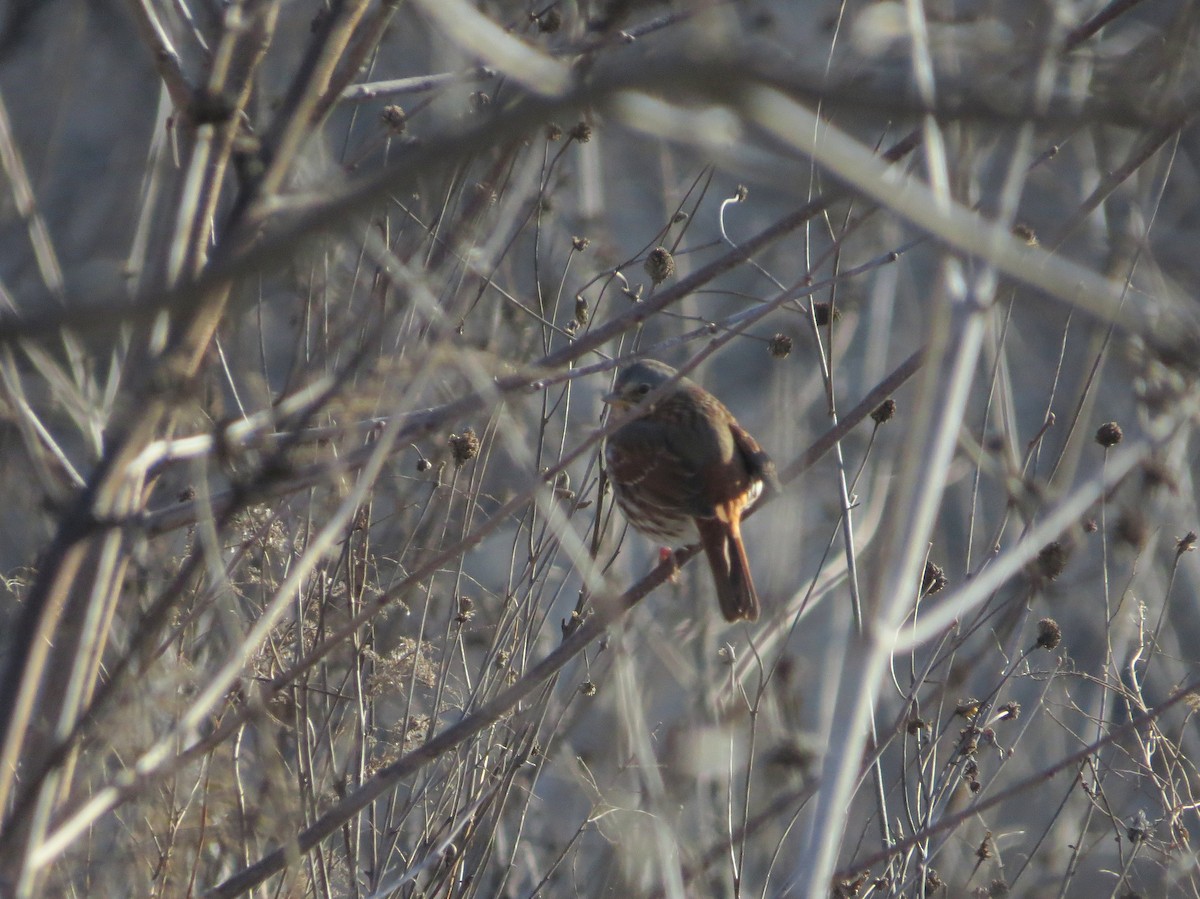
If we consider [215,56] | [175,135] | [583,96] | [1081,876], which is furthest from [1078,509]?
[1081,876]

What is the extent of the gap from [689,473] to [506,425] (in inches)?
107

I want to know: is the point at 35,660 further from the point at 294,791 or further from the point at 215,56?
the point at 294,791

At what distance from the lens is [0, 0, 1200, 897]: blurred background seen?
189 centimetres

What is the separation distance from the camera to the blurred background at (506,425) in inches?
74.5

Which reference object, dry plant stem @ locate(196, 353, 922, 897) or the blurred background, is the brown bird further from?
dry plant stem @ locate(196, 353, 922, 897)

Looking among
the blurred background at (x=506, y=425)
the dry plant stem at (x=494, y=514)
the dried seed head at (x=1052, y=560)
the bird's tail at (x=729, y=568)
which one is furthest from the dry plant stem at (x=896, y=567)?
the bird's tail at (x=729, y=568)

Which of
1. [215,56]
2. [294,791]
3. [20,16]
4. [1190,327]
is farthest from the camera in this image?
[294,791]

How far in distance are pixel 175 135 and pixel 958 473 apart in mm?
3390

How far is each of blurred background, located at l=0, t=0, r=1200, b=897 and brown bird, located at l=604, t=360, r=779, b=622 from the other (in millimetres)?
271

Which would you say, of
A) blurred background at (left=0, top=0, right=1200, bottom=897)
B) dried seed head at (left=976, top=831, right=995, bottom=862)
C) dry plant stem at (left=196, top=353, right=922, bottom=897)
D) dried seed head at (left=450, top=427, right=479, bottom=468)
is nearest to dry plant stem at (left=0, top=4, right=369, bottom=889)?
blurred background at (left=0, top=0, right=1200, bottom=897)

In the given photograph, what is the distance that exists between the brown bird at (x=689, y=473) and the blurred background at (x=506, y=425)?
0.89 ft

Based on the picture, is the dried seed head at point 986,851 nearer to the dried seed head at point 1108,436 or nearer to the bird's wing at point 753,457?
the dried seed head at point 1108,436

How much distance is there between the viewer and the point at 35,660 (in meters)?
1.97

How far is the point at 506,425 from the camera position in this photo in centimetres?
234
